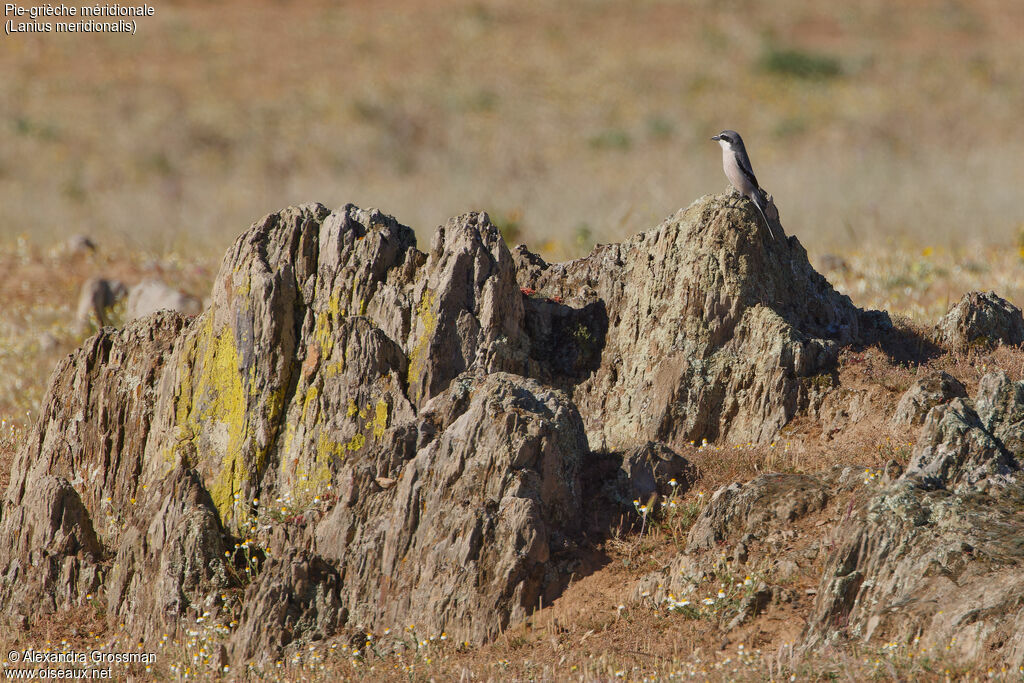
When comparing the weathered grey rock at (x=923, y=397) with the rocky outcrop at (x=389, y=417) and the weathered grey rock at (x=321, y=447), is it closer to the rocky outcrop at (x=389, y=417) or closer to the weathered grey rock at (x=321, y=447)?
the rocky outcrop at (x=389, y=417)

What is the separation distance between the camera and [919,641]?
6.38m

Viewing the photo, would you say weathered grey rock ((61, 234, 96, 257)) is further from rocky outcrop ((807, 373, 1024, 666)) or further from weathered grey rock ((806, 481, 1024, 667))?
weathered grey rock ((806, 481, 1024, 667))

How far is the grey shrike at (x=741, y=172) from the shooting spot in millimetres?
9641

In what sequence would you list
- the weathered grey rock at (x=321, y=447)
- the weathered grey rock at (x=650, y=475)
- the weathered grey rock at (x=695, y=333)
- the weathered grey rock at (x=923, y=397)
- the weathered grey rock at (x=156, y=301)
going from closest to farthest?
the weathered grey rock at (x=321, y=447) < the weathered grey rock at (x=650, y=475) < the weathered grey rock at (x=923, y=397) < the weathered grey rock at (x=695, y=333) < the weathered grey rock at (x=156, y=301)

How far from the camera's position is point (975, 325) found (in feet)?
34.0

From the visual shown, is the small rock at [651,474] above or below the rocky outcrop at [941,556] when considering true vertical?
above

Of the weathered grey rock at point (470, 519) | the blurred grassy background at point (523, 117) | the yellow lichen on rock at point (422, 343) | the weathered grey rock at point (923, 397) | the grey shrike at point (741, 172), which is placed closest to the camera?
the weathered grey rock at point (470, 519)

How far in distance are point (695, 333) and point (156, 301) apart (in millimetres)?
9663

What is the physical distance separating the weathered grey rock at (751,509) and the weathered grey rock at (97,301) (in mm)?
11490

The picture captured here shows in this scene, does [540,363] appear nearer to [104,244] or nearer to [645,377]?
Answer: [645,377]

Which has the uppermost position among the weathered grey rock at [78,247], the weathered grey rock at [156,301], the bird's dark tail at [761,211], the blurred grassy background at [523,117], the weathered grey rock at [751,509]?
the blurred grassy background at [523,117]

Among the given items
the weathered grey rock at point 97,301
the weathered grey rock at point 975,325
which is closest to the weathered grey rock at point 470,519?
the weathered grey rock at point 975,325

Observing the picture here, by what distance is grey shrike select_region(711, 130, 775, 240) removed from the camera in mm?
9641

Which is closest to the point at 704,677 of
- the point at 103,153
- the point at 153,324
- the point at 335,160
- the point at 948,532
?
the point at 948,532
